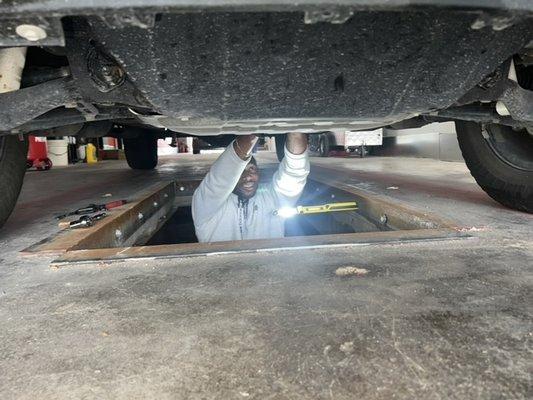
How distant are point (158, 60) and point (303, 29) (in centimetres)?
32

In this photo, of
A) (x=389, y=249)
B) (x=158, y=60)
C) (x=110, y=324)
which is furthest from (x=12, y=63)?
(x=389, y=249)

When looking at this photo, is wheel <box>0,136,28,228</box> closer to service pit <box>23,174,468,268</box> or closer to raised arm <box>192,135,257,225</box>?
service pit <box>23,174,468,268</box>

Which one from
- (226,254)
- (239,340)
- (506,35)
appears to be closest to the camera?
(239,340)

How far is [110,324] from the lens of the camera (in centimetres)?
88

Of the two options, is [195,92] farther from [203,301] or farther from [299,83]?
[203,301]

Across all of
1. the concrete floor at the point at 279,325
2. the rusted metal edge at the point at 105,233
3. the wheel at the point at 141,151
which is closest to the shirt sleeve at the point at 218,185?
the rusted metal edge at the point at 105,233

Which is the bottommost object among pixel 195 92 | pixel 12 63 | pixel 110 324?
pixel 110 324

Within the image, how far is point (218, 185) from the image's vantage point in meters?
2.04

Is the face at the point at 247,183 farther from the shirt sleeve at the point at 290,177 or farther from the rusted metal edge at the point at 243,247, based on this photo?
the rusted metal edge at the point at 243,247

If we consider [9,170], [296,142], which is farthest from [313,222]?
[9,170]

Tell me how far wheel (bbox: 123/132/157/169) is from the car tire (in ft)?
13.4

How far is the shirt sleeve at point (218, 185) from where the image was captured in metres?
1.98

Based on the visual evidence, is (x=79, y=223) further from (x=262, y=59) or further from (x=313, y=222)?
(x=313, y=222)

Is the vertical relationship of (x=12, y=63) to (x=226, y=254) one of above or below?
above
